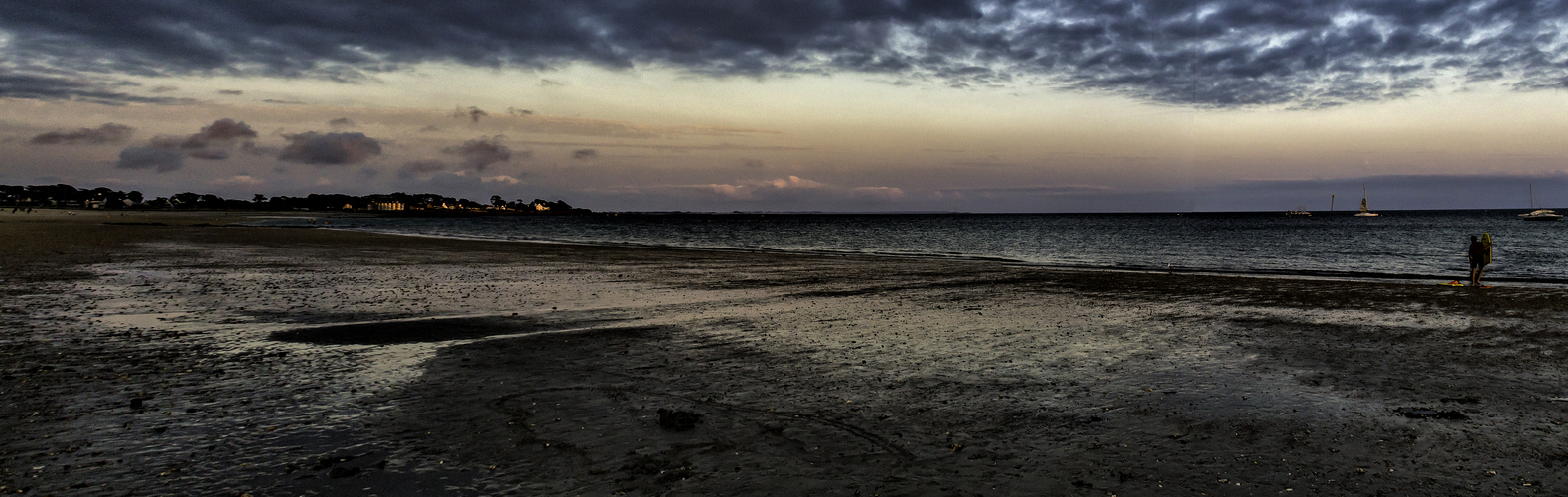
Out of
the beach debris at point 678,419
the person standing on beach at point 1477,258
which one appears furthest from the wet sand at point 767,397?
the person standing on beach at point 1477,258

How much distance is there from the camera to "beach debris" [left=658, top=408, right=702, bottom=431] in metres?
7.61

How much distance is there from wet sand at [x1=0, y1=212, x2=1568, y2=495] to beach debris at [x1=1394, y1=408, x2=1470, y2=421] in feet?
0.14

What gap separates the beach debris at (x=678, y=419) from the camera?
7605mm

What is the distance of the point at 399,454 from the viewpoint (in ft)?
22.1

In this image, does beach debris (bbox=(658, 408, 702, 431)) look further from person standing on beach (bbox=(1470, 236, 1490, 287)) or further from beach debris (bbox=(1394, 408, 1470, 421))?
person standing on beach (bbox=(1470, 236, 1490, 287))

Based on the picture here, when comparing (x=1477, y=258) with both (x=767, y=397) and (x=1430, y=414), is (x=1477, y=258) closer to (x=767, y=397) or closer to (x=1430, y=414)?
(x=1430, y=414)

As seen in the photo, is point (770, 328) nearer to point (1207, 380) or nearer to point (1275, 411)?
point (1207, 380)

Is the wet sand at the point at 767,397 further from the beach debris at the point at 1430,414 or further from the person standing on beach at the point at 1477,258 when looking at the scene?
the person standing on beach at the point at 1477,258

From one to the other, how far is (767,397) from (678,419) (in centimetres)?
154

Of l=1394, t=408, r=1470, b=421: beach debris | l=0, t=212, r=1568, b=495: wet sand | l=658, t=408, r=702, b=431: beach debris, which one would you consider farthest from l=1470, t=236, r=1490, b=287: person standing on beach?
l=658, t=408, r=702, b=431: beach debris

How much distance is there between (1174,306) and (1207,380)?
32.5 ft

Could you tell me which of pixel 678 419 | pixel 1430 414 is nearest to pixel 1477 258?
pixel 1430 414

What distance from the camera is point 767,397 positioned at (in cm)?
897

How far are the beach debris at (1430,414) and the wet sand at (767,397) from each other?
0.14 feet
